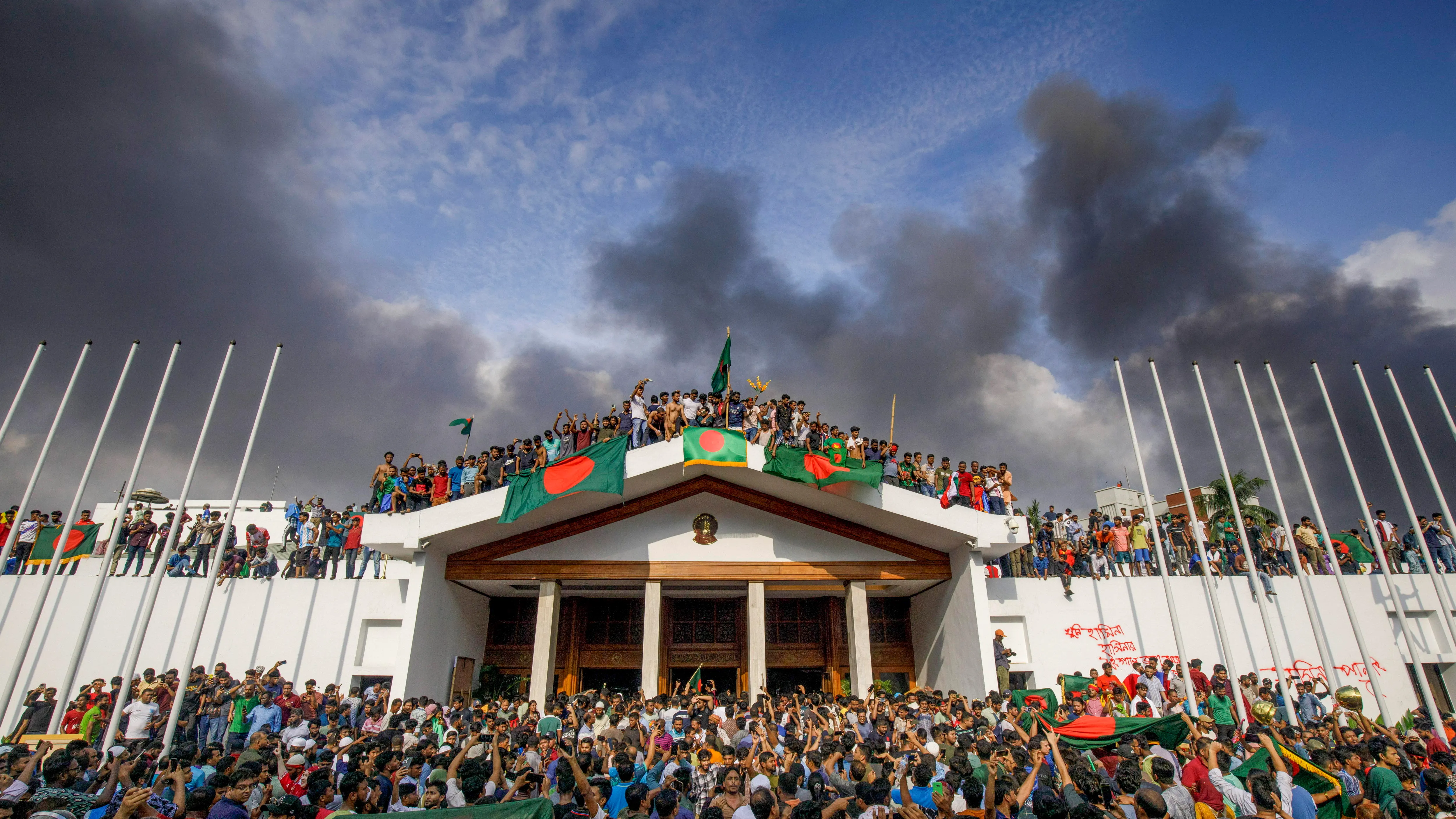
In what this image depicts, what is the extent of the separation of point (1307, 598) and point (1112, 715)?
5.67 m

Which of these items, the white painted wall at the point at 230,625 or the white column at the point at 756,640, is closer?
the white painted wall at the point at 230,625

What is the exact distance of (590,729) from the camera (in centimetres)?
1034

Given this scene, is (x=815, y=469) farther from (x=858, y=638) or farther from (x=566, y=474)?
(x=566, y=474)

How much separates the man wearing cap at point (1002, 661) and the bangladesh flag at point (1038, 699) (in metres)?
0.34

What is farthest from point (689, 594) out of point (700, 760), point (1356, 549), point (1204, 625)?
point (1356, 549)

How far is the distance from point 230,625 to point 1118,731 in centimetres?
1638

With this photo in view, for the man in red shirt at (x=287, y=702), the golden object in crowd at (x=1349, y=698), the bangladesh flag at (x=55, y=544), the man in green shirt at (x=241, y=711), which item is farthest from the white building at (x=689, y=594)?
the golden object in crowd at (x=1349, y=698)

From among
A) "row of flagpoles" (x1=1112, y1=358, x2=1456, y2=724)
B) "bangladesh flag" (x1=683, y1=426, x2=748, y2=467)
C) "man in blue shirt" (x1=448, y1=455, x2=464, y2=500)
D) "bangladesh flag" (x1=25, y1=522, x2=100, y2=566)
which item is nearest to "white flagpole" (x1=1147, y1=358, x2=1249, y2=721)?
"row of flagpoles" (x1=1112, y1=358, x2=1456, y2=724)

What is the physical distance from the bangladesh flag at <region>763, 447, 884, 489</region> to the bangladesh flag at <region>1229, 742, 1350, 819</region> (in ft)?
26.6

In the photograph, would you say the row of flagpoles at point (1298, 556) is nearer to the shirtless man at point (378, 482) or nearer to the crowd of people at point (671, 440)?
the crowd of people at point (671, 440)

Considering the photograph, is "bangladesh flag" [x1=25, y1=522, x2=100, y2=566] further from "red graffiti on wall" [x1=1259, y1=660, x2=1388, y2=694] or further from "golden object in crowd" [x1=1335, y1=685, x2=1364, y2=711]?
"red graffiti on wall" [x1=1259, y1=660, x2=1388, y2=694]

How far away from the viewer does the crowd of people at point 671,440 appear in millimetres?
15297

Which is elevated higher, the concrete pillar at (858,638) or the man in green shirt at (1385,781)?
the concrete pillar at (858,638)

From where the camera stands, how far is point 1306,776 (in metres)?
6.60
